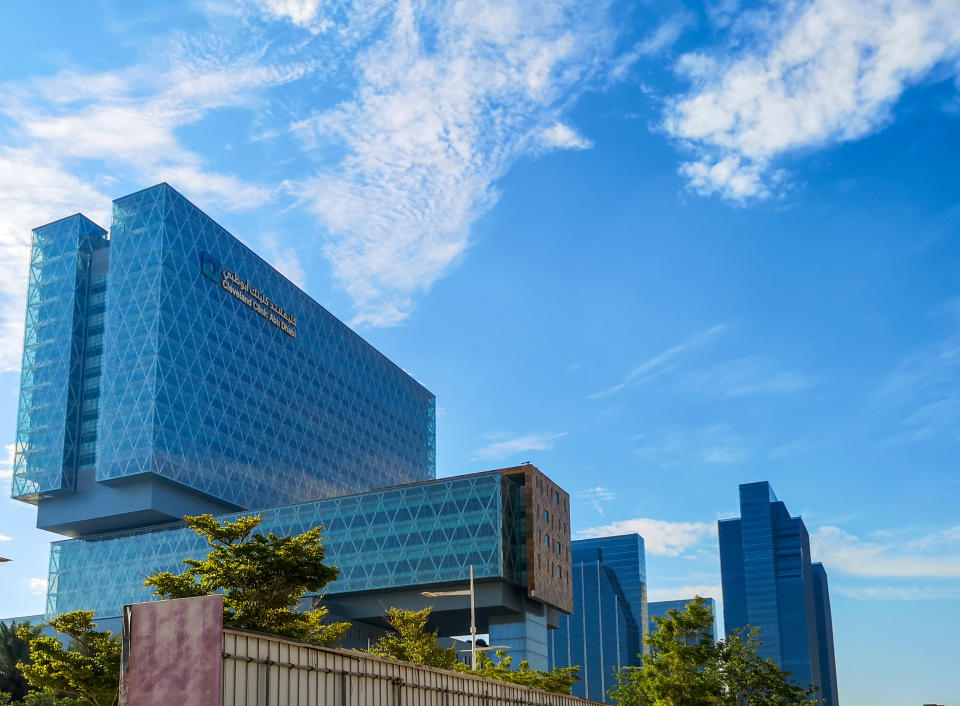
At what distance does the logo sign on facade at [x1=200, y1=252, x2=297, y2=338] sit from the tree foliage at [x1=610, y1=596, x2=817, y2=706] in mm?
82892

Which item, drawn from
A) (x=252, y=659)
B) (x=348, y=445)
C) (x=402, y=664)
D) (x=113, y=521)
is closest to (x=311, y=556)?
(x=402, y=664)

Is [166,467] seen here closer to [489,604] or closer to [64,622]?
[489,604]

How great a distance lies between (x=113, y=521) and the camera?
126375mm

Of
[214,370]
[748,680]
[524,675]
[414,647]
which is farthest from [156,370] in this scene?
[748,680]

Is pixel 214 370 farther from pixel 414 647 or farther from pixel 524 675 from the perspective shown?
pixel 524 675

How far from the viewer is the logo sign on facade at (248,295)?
13150 centimetres

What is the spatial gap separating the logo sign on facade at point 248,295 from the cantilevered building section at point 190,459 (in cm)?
29

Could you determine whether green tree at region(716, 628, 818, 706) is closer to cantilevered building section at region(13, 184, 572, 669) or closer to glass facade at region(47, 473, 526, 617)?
glass facade at region(47, 473, 526, 617)

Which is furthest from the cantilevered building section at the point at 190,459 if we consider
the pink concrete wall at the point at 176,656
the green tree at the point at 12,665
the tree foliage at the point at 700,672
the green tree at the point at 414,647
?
the pink concrete wall at the point at 176,656

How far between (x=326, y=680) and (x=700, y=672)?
47516 mm

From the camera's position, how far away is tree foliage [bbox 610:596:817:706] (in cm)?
6219

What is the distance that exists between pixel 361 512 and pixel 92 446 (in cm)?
3434

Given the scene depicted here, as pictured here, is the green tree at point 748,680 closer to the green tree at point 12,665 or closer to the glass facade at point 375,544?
the glass facade at point 375,544

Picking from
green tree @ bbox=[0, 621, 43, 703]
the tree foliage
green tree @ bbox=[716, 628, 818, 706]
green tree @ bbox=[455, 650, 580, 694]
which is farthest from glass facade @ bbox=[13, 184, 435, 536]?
green tree @ bbox=[716, 628, 818, 706]
